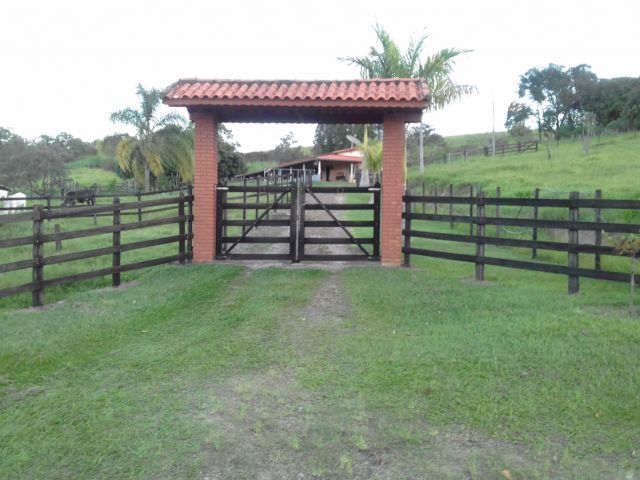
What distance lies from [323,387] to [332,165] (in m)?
63.4

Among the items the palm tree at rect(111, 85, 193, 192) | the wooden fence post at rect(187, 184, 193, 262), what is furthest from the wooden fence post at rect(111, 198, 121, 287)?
the palm tree at rect(111, 85, 193, 192)

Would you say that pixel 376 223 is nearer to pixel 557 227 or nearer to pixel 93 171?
pixel 557 227

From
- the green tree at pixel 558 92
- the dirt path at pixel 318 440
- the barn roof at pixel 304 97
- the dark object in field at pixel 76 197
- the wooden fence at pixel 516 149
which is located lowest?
the dirt path at pixel 318 440

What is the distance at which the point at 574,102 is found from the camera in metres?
73.7

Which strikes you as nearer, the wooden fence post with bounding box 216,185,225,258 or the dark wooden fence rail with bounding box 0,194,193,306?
the dark wooden fence rail with bounding box 0,194,193,306

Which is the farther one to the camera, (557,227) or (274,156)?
(274,156)

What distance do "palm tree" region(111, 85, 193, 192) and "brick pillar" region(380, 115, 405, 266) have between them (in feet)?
109

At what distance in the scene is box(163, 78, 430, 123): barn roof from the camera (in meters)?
10.3

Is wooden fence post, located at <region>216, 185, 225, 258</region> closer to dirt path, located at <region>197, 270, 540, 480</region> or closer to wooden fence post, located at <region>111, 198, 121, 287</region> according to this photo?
wooden fence post, located at <region>111, 198, 121, 287</region>

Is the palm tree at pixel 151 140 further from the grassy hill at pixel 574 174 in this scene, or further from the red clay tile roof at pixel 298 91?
the red clay tile roof at pixel 298 91

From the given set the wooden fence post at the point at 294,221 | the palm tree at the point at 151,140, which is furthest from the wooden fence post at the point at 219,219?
the palm tree at the point at 151,140

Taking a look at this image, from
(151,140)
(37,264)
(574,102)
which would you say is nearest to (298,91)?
(37,264)

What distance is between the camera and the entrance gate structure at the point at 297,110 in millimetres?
10391

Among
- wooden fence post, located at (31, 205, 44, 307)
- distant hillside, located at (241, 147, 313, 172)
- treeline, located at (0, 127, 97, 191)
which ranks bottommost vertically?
wooden fence post, located at (31, 205, 44, 307)
